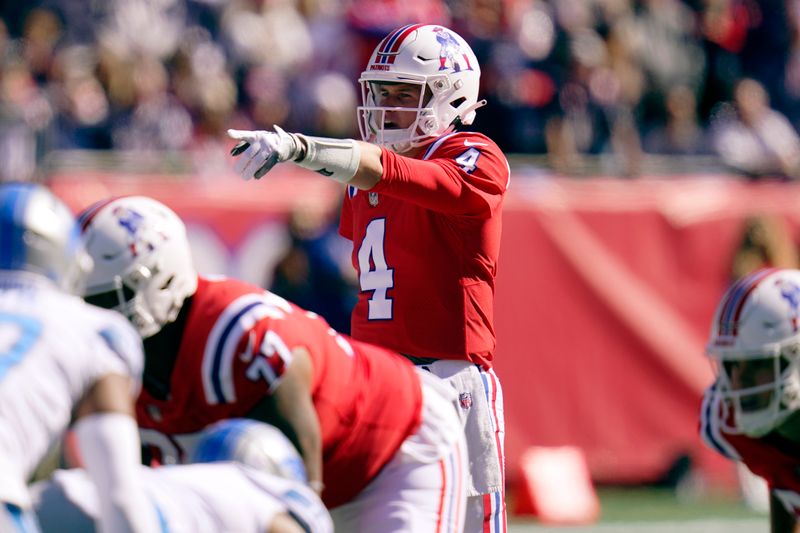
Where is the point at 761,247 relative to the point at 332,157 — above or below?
below

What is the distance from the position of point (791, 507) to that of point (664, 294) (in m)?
4.80

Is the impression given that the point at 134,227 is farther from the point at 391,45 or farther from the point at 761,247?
the point at 761,247

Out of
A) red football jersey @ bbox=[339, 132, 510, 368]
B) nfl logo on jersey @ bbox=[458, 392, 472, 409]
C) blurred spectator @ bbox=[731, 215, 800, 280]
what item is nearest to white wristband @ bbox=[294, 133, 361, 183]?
red football jersey @ bbox=[339, 132, 510, 368]

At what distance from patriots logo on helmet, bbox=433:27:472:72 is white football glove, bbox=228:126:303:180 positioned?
0.90 meters

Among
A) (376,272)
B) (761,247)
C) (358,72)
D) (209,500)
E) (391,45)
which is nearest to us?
(209,500)

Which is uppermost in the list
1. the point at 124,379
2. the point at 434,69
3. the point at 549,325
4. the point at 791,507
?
the point at 434,69

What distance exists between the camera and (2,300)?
10.7 feet

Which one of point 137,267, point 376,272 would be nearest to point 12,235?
point 137,267

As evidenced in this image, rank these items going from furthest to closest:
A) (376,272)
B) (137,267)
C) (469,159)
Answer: (376,272) < (469,159) < (137,267)

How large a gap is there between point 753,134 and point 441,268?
6561 millimetres

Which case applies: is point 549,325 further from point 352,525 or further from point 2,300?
point 2,300

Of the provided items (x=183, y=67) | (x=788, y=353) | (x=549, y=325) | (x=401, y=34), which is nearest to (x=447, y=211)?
(x=401, y=34)

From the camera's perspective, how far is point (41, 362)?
127 inches

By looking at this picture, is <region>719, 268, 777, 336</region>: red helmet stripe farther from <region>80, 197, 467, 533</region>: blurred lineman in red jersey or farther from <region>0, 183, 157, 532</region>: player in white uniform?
<region>0, 183, 157, 532</region>: player in white uniform
